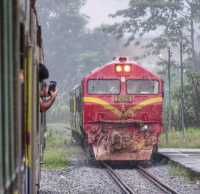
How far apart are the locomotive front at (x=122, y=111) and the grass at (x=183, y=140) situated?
4.90 meters

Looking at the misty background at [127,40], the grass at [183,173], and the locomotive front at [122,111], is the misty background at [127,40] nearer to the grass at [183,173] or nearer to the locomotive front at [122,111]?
the locomotive front at [122,111]

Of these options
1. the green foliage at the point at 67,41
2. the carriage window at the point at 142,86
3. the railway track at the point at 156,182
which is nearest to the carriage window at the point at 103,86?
the carriage window at the point at 142,86

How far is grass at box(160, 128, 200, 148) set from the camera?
18947 mm

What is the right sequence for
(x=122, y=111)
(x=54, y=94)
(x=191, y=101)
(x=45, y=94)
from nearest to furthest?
(x=54, y=94)
(x=45, y=94)
(x=122, y=111)
(x=191, y=101)

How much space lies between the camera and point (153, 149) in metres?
14.2

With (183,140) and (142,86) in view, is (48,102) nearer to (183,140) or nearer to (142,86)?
(142,86)

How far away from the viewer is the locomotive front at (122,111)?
1362 cm

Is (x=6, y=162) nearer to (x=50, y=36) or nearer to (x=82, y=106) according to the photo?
(x=82, y=106)

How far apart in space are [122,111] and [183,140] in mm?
6109

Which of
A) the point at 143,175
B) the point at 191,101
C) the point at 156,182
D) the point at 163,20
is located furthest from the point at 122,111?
the point at 163,20


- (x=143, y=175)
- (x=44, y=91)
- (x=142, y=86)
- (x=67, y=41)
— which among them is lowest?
(x=143, y=175)

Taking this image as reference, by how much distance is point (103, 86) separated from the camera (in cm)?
1407

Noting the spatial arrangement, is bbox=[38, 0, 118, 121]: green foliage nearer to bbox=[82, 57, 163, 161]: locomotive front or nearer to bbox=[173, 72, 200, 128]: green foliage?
bbox=[173, 72, 200, 128]: green foliage

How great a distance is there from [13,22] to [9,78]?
0.88ft
